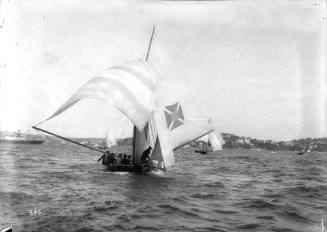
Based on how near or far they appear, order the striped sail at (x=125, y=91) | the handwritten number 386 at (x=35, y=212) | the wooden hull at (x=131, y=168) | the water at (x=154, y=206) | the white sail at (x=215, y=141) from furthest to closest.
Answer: the white sail at (x=215, y=141) → the wooden hull at (x=131, y=168) → the striped sail at (x=125, y=91) → the handwritten number 386 at (x=35, y=212) → the water at (x=154, y=206)

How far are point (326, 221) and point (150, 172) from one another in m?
16.9

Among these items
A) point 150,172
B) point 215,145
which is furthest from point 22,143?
point 150,172

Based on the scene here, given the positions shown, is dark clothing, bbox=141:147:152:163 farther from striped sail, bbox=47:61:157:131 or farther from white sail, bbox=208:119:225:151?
white sail, bbox=208:119:225:151

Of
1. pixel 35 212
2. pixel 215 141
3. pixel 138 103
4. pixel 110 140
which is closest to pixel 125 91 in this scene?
pixel 138 103

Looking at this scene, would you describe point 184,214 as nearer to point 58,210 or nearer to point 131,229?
point 131,229

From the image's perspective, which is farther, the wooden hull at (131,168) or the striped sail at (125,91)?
the wooden hull at (131,168)

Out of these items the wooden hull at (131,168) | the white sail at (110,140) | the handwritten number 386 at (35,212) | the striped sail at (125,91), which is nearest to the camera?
the handwritten number 386 at (35,212)

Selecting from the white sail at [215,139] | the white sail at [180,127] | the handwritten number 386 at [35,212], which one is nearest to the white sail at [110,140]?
the white sail at [215,139]

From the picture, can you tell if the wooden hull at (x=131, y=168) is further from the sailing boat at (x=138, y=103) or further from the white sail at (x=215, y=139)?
the white sail at (x=215, y=139)

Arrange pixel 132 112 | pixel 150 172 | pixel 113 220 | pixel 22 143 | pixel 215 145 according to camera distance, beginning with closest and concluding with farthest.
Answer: pixel 113 220, pixel 132 112, pixel 150 172, pixel 215 145, pixel 22 143

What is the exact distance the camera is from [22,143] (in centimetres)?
14288

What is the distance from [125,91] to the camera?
22781 mm

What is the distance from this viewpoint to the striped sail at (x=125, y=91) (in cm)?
2217

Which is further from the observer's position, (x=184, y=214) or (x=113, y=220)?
(x=184, y=214)
